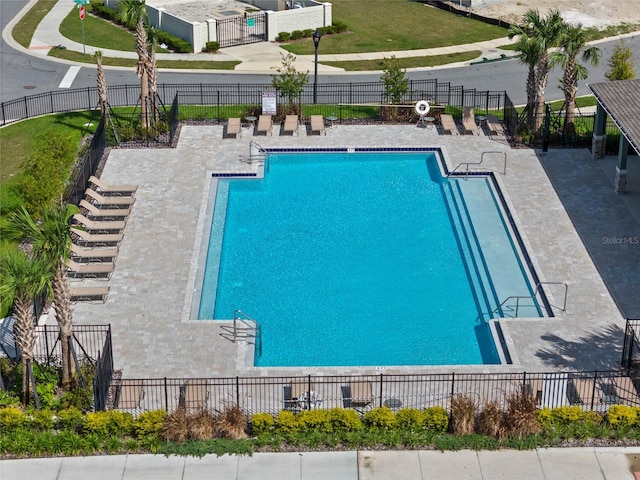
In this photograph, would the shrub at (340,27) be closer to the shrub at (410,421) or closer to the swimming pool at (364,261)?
the swimming pool at (364,261)

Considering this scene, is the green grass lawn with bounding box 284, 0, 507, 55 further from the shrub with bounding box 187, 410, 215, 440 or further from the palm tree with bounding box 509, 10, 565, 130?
the shrub with bounding box 187, 410, 215, 440

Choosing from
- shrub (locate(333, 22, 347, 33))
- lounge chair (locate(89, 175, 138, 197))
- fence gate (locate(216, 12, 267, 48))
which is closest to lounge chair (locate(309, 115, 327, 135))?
lounge chair (locate(89, 175, 138, 197))

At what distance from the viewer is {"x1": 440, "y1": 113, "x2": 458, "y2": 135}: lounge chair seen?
45.4 m

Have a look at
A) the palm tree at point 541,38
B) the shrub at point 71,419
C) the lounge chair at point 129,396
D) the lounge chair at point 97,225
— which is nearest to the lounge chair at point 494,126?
the palm tree at point 541,38

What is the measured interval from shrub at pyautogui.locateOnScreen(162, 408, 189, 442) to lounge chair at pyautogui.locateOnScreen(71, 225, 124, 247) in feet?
36.3

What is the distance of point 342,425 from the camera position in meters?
26.5

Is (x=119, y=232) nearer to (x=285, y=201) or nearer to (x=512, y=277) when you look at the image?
(x=285, y=201)

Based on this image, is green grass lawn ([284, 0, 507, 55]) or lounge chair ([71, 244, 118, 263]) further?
green grass lawn ([284, 0, 507, 55])

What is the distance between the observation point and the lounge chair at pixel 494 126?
4522cm

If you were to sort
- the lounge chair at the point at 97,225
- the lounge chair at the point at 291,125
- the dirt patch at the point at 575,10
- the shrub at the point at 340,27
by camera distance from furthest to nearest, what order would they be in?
the dirt patch at the point at 575,10, the shrub at the point at 340,27, the lounge chair at the point at 291,125, the lounge chair at the point at 97,225

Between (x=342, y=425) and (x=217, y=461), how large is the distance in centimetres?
317

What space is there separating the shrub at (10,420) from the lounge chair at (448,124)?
24587 mm

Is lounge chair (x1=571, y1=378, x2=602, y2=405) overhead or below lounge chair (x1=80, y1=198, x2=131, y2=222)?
below

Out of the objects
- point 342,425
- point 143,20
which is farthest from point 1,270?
point 143,20
